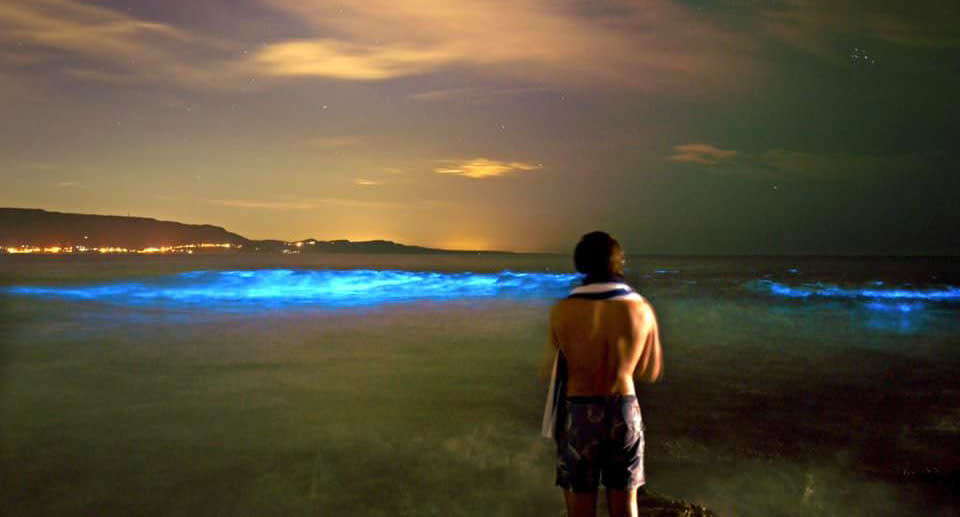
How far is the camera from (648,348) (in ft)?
11.2

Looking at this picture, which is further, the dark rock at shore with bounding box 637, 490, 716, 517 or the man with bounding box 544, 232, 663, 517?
the dark rock at shore with bounding box 637, 490, 716, 517

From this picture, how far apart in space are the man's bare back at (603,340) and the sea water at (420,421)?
3.26 meters

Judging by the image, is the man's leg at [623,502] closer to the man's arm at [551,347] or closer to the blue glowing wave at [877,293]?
the man's arm at [551,347]

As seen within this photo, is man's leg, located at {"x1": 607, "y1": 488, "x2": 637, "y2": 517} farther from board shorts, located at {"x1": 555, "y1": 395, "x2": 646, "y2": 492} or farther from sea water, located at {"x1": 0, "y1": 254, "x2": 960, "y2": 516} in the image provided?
sea water, located at {"x1": 0, "y1": 254, "x2": 960, "y2": 516}

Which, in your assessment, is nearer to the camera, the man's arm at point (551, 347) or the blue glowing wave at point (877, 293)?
the man's arm at point (551, 347)

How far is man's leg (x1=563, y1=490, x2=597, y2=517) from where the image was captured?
340 cm

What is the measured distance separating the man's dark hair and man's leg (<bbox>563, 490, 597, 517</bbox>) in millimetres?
1052

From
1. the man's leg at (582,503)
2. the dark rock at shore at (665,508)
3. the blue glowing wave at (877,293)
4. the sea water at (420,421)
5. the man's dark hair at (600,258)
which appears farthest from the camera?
the blue glowing wave at (877,293)

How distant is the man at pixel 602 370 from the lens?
3.30 m

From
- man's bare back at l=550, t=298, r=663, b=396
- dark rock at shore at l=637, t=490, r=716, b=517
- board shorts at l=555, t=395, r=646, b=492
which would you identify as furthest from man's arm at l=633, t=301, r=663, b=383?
dark rock at shore at l=637, t=490, r=716, b=517

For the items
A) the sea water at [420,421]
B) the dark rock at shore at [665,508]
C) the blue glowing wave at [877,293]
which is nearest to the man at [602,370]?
the dark rock at shore at [665,508]

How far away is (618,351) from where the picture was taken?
3.31 m

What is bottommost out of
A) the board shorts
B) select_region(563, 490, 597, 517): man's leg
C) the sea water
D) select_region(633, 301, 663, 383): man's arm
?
the sea water

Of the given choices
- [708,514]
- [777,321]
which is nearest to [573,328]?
[708,514]
